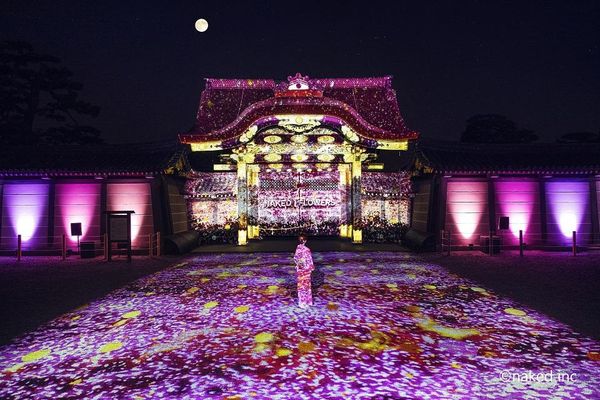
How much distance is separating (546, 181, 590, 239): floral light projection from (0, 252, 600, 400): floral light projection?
921cm

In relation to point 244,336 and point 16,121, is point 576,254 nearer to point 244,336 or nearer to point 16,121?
point 244,336

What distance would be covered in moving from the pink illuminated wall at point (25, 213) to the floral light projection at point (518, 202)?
1883 cm

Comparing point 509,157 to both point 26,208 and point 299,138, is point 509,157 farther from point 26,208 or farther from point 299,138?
point 26,208

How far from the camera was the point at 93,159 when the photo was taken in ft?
50.9

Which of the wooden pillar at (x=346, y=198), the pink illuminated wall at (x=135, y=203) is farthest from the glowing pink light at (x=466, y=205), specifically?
the pink illuminated wall at (x=135, y=203)

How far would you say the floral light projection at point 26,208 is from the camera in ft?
48.9

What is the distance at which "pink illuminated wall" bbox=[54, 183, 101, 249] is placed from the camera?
14917 millimetres

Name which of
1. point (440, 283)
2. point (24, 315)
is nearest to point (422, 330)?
point (440, 283)

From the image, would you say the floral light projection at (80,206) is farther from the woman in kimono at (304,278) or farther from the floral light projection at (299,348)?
the woman in kimono at (304,278)

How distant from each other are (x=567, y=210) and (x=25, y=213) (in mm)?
22434

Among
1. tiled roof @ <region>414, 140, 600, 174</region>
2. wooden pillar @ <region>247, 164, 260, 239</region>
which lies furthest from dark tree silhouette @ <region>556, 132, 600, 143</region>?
wooden pillar @ <region>247, 164, 260, 239</region>

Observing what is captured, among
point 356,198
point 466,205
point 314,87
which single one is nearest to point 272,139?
point 356,198

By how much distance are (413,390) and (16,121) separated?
29.1 metres

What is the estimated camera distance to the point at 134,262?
12.7 meters
